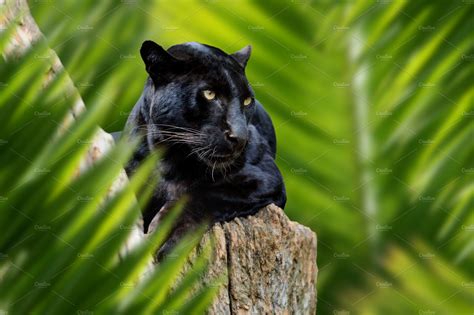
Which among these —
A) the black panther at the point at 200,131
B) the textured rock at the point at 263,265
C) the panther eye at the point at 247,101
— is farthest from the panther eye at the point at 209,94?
the textured rock at the point at 263,265

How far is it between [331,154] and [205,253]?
3.05 feet

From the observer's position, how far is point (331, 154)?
3.26 m

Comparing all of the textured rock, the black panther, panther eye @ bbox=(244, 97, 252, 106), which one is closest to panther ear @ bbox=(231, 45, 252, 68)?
Result: the black panther

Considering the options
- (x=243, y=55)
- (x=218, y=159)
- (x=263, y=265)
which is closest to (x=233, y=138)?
(x=218, y=159)

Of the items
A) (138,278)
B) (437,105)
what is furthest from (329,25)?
(138,278)

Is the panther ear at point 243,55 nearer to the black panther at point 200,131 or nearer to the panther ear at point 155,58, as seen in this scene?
the black panther at point 200,131

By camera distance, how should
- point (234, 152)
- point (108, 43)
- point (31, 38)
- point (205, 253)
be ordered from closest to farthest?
1. point (31, 38)
2. point (205, 253)
3. point (108, 43)
4. point (234, 152)

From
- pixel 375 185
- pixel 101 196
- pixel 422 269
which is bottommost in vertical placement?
pixel 422 269

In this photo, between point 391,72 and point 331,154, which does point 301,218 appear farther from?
point 391,72

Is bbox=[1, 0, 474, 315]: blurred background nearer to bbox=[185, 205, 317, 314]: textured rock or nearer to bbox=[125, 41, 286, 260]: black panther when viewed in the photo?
bbox=[125, 41, 286, 260]: black panther

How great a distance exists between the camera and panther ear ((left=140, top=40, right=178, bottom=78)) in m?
3.10

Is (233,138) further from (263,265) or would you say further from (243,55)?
(263,265)

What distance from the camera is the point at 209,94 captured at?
309 centimetres

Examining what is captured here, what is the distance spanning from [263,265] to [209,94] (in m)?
0.77
